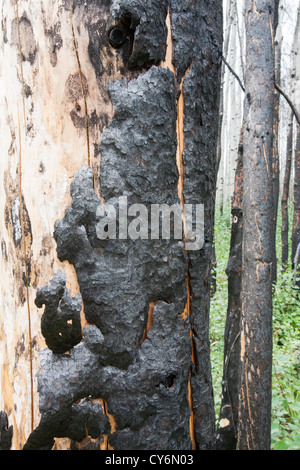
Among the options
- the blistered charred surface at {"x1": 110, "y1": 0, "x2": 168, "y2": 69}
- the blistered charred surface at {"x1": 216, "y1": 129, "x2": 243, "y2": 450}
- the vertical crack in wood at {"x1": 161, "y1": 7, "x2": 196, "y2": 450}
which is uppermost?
the blistered charred surface at {"x1": 110, "y1": 0, "x2": 168, "y2": 69}

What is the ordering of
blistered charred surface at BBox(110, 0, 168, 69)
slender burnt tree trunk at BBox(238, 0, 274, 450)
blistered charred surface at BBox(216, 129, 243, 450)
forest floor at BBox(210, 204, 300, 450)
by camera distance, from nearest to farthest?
blistered charred surface at BBox(110, 0, 168, 69), slender burnt tree trunk at BBox(238, 0, 274, 450), blistered charred surface at BBox(216, 129, 243, 450), forest floor at BBox(210, 204, 300, 450)

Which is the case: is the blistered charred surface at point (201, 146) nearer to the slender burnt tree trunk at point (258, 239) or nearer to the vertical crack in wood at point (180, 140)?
the vertical crack in wood at point (180, 140)

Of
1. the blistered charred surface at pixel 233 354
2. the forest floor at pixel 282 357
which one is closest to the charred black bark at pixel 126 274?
the blistered charred surface at pixel 233 354

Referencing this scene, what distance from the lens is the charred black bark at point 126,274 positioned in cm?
75

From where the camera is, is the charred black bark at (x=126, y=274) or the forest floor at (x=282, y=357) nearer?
the charred black bark at (x=126, y=274)

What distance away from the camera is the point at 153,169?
2.53 feet

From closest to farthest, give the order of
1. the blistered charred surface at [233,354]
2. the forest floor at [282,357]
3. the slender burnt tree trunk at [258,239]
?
the slender burnt tree trunk at [258,239] → the blistered charred surface at [233,354] → the forest floor at [282,357]

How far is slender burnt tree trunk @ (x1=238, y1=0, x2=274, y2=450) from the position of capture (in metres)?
1.87

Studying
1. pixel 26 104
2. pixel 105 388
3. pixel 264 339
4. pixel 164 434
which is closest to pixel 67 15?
pixel 26 104

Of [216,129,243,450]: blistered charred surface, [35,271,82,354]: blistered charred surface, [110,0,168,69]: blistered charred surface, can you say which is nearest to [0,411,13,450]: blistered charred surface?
[35,271,82,354]: blistered charred surface

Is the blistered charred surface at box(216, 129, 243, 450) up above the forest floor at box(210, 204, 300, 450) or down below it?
above

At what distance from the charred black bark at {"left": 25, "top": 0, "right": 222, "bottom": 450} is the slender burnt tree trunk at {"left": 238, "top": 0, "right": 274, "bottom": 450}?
A: 47.1 inches

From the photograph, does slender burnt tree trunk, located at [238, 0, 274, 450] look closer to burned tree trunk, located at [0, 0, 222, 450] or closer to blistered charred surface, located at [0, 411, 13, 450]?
burned tree trunk, located at [0, 0, 222, 450]

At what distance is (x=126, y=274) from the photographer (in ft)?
2.49
